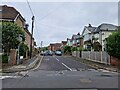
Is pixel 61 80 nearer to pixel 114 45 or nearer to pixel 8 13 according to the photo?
pixel 114 45

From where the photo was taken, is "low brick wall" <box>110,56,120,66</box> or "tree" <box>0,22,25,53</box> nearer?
"tree" <box>0,22,25,53</box>

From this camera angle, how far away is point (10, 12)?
43000 mm

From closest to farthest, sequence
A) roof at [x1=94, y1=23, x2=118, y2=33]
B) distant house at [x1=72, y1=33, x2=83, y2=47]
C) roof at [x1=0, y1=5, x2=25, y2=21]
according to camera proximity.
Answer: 1. roof at [x1=0, y1=5, x2=25, y2=21]
2. roof at [x1=94, y1=23, x2=118, y2=33]
3. distant house at [x1=72, y1=33, x2=83, y2=47]

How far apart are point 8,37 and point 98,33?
38.1 meters

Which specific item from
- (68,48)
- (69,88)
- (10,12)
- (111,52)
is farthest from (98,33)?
(69,88)

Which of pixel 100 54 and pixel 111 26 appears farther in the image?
pixel 111 26

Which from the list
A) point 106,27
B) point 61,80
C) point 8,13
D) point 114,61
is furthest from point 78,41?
point 61,80

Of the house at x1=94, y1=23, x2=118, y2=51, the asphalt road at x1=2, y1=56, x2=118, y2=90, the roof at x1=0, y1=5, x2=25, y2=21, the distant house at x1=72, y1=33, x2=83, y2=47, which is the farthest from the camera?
the distant house at x1=72, y1=33, x2=83, y2=47

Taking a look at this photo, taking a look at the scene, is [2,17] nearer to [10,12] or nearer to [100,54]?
[10,12]

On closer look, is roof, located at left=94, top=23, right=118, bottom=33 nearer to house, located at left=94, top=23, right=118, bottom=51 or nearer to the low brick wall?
house, located at left=94, top=23, right=118, bottom=51

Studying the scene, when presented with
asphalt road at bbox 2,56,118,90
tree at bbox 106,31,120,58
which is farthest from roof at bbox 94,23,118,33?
asphalt road at bbox 2,56,118,90

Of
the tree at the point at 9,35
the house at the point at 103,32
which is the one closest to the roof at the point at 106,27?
the house at the point at 103,32

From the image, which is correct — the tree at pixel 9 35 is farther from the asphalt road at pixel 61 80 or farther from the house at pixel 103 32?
the house at pixel 103 32

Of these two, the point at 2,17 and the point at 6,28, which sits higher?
the point at 2,17
